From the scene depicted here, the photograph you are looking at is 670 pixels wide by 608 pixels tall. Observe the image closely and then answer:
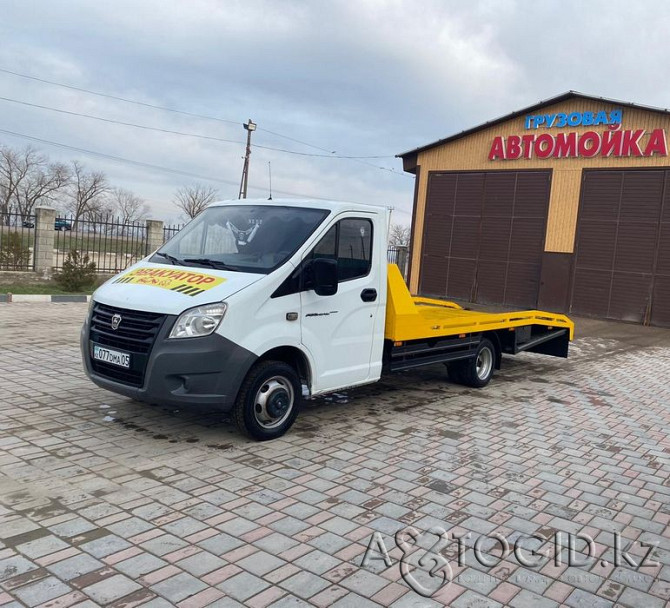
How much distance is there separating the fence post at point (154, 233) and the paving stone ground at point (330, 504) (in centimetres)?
1423

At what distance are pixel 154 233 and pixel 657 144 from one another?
16.3m

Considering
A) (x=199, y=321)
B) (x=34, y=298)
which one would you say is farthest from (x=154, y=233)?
(x=199, y=321)

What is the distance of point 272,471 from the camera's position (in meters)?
4.62

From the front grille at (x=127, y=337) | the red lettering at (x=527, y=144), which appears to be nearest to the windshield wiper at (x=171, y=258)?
the front grille at (x=127, y=337)

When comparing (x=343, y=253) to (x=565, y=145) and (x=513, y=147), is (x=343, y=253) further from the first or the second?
(x=513, y=147)

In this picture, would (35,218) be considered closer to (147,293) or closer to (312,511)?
(147,293)

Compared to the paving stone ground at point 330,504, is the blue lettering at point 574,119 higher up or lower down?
higher up

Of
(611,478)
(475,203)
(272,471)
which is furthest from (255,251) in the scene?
(475,203)

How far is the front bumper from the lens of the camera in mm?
4688

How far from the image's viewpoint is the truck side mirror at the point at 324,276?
525cm

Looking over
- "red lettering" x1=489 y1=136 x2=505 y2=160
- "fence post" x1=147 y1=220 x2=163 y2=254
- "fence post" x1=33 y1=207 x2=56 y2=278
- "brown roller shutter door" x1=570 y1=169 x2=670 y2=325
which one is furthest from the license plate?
"red lettering" x1=489 y1=136 x2=505 y2=160

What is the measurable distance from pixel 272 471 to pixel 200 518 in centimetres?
91

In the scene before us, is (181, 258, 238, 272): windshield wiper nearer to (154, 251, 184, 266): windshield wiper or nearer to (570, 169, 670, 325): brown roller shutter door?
(154, 251, 184, 266): windshield wiper

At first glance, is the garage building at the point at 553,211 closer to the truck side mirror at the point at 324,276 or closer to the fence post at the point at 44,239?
the fence post at the point at 44,239
